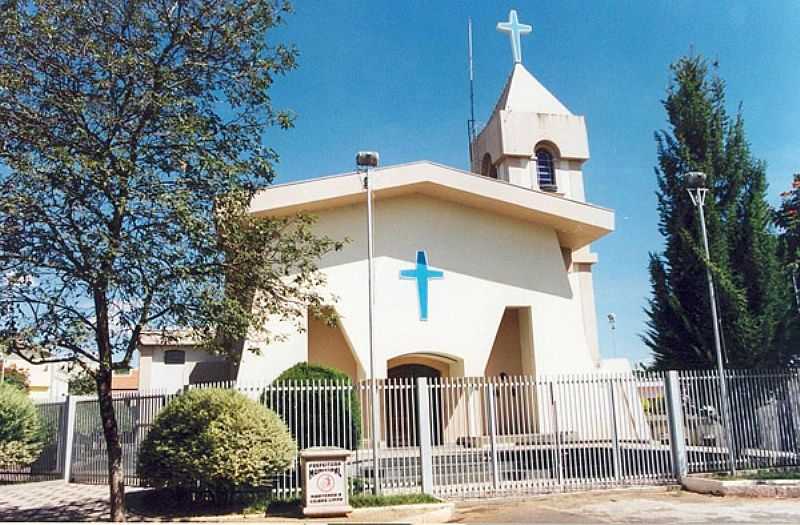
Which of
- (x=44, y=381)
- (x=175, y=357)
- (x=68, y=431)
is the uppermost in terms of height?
(x=44, y=381)

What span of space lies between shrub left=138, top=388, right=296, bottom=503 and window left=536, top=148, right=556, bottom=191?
15.8 meters

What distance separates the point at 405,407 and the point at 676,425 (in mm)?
5661

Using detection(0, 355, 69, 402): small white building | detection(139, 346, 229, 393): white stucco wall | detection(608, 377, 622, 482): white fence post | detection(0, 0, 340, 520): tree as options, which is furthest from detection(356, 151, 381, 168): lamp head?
detection(0, 355, 69, 402): small white building

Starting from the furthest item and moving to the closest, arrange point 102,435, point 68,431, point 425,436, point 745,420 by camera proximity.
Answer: point 68,431, point 102,435, point 745,420, point 425,436

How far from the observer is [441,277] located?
18.7 meters

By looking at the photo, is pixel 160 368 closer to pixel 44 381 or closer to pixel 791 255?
pixel 791 255

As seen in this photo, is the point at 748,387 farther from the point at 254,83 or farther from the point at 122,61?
the point at 122,61

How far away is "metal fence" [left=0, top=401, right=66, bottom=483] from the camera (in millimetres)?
16500

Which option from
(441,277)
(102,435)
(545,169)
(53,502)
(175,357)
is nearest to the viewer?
(53,502)

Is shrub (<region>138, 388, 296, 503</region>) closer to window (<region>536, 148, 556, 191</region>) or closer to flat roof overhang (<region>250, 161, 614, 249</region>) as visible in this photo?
flat roof overhang (<region>250, 161, 614, 249</region>)

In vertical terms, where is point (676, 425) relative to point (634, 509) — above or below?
above

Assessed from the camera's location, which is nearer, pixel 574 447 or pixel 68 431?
pixel 574 447

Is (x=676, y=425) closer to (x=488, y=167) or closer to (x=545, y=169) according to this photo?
(x=545, y=169)

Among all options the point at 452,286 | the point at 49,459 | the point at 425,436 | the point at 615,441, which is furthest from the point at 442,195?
the point at 49,459
